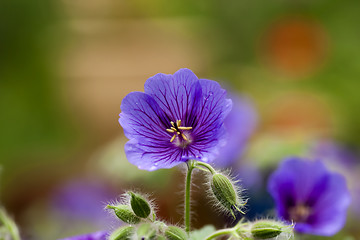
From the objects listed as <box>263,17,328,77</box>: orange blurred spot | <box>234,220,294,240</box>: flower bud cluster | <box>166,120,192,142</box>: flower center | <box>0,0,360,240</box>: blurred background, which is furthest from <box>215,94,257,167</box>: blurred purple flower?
<box>263,17,328,77</box>: orange blurred spot

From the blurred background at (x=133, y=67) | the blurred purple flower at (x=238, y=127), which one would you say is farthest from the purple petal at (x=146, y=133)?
the blurred background at (x=133, y=67)

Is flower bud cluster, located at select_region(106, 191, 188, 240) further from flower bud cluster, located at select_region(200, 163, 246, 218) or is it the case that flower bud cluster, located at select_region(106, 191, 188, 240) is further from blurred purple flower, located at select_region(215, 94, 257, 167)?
blurred purple flower, located at select_region(215, 94, 257, 167)

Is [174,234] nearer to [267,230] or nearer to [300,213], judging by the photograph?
[267,230]

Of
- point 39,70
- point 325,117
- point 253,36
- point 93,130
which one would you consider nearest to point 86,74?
point 39,70

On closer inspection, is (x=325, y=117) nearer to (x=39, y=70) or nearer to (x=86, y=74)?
(x=86, y=74)

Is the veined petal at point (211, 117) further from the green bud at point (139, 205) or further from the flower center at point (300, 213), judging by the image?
the flower center at point (300, 213)

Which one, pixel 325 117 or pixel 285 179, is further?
pixel 325 117
